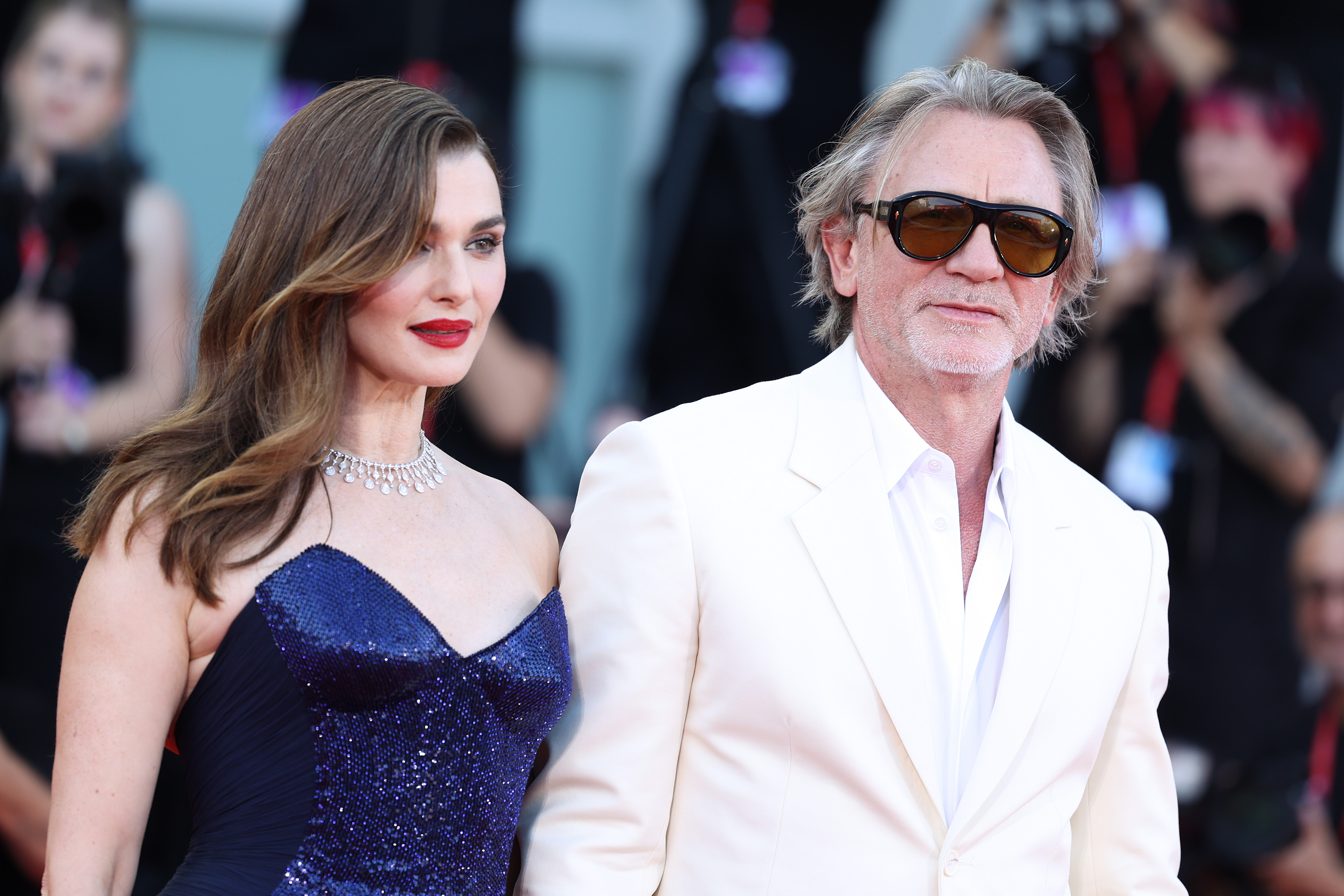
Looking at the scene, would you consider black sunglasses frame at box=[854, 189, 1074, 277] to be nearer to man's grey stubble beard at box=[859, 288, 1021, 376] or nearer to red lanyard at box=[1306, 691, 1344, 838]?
man's grey stubble beard at box=[859, 288, 1021, 376]

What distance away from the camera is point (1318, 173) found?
14.2 ft

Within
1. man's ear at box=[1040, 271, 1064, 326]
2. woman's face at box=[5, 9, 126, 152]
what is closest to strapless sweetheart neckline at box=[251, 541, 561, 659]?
man's ear at box=[1040, 271, 1064, 326]

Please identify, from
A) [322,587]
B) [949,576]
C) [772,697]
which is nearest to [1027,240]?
[949,576]

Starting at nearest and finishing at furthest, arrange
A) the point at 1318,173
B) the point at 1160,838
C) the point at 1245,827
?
1. the point at 1160,838
2. the point at 1245,827
3. the point at 1318,173

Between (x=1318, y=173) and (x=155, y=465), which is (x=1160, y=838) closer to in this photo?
(x=155, y=465)

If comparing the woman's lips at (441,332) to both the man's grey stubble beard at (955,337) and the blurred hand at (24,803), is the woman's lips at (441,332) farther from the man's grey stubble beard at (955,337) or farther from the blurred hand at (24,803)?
the blurred hand at (24,803)

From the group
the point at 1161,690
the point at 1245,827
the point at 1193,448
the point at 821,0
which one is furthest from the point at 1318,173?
the point at 1161,690

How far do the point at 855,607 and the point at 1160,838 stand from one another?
1.97ft

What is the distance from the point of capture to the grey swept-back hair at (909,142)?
6.72ft

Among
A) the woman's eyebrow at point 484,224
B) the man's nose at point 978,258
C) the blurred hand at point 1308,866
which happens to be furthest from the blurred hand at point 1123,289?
the woman's eyebrow at point 484,224

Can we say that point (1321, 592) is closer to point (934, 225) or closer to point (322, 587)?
point (934, 225)

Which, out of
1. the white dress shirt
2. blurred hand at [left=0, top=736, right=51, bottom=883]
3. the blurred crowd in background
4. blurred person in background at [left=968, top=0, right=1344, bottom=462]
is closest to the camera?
the white dress shirt

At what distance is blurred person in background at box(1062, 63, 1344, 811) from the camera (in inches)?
163

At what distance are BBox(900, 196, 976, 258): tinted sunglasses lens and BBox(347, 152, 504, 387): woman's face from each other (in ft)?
1.85
